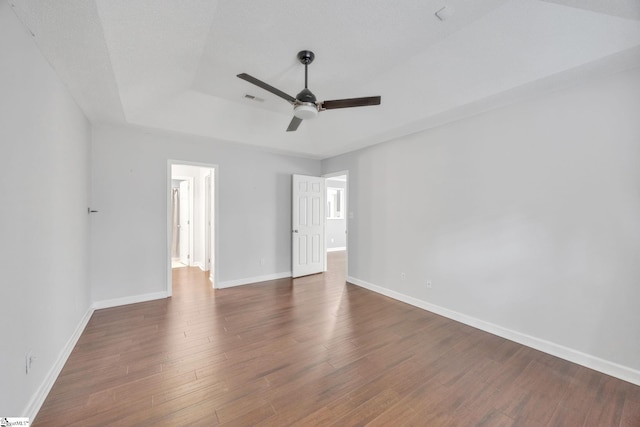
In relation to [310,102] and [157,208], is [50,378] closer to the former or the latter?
[157,208]

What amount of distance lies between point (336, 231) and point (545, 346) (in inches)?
274

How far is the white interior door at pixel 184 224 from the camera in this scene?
6.31 metres

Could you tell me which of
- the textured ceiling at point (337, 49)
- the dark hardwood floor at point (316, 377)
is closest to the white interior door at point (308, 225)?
the dark hardwood floor at point (316, 377)

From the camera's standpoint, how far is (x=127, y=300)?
3.79 metres

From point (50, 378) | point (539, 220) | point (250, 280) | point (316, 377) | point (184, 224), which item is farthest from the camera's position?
point (184, 224)

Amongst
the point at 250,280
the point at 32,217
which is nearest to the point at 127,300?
the point at 250,280

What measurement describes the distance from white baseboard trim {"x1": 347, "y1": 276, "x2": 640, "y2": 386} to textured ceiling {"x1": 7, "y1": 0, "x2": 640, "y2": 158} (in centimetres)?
254

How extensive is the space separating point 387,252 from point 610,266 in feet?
8.22

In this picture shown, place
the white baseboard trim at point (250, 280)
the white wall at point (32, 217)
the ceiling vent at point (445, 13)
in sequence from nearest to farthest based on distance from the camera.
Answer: the white wall at point (32, 217) < the ceiling vent at point (445, 13) < the white baseboard trim at point (250, 280)

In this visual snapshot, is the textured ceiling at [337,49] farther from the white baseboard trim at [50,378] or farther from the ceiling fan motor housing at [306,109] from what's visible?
the white baseboard trim at [50,378]

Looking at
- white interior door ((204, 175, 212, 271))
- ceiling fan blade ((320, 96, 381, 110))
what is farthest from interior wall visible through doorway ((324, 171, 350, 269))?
ceiling fan blade ((320, 96, 381, 110))

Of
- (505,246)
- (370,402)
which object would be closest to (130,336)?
(370,402)

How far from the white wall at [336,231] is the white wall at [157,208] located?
13.0 feet

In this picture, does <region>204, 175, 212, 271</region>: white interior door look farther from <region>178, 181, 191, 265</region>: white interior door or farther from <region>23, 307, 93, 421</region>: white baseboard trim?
<region>23, 307, 93, 421</region>: white baseboard trim
